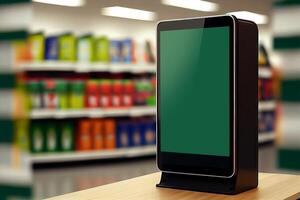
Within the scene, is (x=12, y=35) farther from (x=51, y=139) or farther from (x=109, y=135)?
(x=109, y=135)

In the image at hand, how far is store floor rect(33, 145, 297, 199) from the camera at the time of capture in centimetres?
445

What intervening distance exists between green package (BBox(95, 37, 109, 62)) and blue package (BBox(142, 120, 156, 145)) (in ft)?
3.52

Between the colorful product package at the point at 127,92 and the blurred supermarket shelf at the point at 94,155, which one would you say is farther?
the colorful product package at the point at 127,92

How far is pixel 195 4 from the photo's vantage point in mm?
7746

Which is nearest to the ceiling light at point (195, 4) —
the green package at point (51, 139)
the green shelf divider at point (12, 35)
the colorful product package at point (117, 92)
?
the colorful product package at point (117, 92)

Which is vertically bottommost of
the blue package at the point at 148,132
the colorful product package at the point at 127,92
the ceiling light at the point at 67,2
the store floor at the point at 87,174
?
the store floor at the point at 87,174

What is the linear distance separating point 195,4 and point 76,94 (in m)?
2.75

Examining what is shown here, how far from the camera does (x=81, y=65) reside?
6.09m

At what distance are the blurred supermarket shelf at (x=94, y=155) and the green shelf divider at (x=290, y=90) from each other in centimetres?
495

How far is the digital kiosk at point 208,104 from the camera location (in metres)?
1.12

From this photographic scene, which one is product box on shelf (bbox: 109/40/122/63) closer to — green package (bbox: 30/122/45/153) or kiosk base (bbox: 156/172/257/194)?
green package (bbox: 30/122/45/153)

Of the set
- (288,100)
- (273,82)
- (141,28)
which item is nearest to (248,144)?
(288,100)

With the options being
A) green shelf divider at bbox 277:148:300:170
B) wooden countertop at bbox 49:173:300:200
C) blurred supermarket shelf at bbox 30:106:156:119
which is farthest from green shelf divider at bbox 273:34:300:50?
blurred supermarket shelf at bbox 30:106:156:119

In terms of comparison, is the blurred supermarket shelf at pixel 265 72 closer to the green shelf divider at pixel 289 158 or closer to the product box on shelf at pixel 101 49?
the product box on shelf at pixel 101 49
